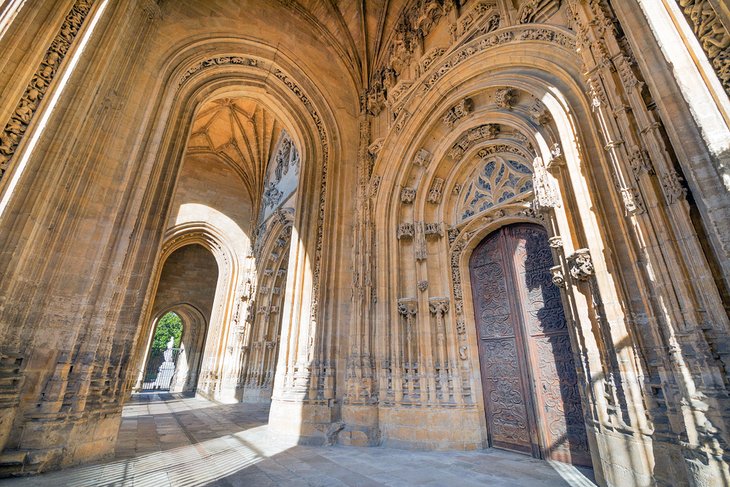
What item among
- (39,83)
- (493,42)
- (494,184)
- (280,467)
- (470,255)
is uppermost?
(493,42)

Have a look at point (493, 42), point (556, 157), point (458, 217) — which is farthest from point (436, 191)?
point (556, 157)

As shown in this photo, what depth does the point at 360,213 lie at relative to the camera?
7.59m

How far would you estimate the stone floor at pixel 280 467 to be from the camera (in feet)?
11.0

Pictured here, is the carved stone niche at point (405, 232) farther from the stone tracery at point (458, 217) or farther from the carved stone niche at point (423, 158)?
the carved stone niche at point (423, 158)

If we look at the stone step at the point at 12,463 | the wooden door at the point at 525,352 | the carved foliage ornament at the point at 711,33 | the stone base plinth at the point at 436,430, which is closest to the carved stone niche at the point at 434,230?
the wooden door at the point at 525,352

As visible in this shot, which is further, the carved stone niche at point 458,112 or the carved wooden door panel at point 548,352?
the carved stone niche at point 458,112

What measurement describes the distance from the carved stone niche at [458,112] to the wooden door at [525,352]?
2.50 m

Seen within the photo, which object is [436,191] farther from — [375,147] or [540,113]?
[540,113]

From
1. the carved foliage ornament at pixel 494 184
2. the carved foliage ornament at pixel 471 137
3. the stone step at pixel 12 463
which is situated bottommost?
the stone step at pixel 12 463

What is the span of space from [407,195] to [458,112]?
1.99m

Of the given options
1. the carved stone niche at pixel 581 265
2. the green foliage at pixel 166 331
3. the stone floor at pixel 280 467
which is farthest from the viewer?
the green foliage at pixel 166 331

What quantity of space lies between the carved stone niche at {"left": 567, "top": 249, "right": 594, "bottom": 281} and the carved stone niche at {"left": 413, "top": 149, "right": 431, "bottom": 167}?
164 inches

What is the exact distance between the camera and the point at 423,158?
7180 mm

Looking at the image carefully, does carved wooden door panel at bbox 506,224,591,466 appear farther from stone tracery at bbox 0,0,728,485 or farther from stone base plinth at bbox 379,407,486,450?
stone base plinth at bbox 379,407,486,450
